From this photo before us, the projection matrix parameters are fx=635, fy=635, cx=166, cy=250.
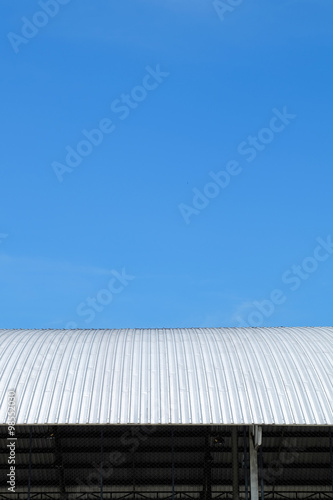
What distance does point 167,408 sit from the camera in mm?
22391

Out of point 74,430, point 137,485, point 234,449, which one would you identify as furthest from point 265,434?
point 74,430

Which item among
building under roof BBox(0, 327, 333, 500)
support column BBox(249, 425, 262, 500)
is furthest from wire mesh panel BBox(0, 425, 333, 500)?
support column BBox(249, 425, 262, 500)

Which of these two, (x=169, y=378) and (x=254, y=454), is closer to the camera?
(x=254, y=454)

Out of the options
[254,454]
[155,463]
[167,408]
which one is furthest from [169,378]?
[155,463]

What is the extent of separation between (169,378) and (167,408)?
5.89 feet

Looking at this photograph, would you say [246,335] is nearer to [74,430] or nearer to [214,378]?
[214,378]

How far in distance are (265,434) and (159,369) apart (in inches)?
379

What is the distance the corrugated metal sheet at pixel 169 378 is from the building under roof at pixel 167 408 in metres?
0.04

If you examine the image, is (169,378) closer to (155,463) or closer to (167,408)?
(167,408)

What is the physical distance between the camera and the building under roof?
→ 22.3 metres

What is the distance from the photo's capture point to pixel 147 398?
22844mm

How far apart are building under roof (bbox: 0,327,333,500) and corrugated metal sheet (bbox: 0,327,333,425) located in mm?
41

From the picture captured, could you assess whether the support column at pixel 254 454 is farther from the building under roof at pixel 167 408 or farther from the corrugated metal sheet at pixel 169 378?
the corrugated metal sheet at pixel 169 378

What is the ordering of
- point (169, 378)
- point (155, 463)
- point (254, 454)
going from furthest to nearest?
point (155, 463) < point (169, 378) < point (254, 454)
